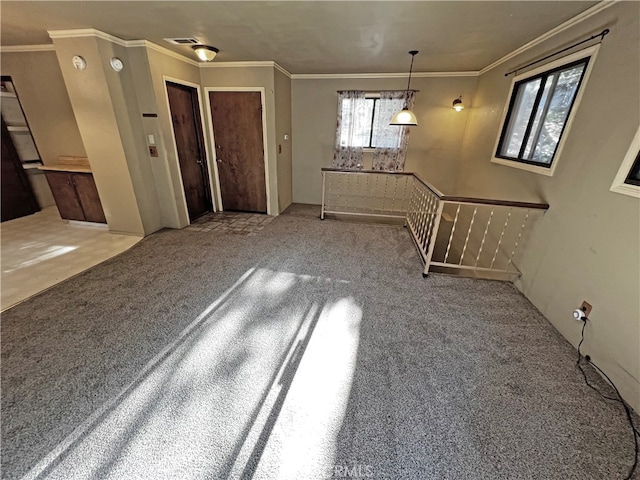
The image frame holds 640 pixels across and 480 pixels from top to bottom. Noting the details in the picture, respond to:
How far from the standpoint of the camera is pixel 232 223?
4496 millimetres

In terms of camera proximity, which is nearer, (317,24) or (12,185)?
(317,24)

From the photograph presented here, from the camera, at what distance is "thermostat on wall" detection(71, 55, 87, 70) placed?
3027mm

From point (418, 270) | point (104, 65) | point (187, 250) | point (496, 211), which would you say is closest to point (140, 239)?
point (187, 250)

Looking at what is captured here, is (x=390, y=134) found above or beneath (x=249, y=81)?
beneath

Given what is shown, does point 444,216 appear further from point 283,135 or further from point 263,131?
point 263,131

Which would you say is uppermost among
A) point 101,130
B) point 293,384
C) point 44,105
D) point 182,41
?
point 182,41

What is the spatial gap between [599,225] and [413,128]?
3.72m

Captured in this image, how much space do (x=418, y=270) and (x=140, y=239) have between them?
3883 mm

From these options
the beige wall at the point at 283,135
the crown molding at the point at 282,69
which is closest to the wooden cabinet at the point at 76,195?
the beige wall at the point at 283,135

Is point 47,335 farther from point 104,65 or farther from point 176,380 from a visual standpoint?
point 104,65

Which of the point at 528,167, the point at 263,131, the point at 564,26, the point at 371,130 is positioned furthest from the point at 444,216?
the point at 263,131

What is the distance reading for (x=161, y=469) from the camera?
1.22 m

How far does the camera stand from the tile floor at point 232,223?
13.6ft

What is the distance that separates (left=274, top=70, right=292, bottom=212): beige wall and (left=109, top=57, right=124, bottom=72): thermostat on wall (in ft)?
6.98
